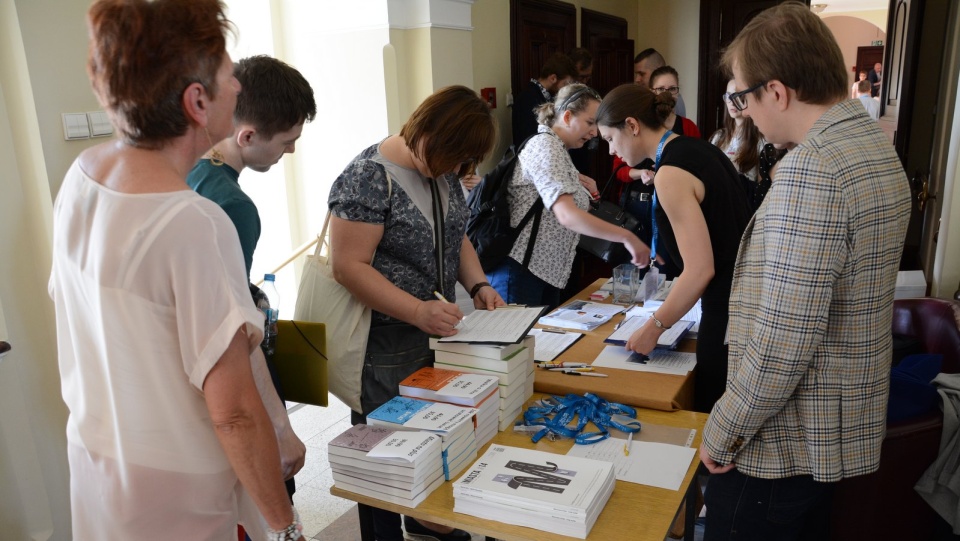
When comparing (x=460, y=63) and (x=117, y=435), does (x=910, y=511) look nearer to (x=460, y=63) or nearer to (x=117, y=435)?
(x=117, y=435)

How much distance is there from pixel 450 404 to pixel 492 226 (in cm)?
139

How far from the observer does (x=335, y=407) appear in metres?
3.40

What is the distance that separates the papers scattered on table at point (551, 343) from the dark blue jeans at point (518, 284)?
0.56 meters

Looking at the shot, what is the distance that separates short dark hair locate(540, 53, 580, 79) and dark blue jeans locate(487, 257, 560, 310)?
5.44ft

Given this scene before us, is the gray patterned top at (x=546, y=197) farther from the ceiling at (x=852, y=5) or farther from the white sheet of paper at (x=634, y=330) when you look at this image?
the ceiling at (x=852, y=5)

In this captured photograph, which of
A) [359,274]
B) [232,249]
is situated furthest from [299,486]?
[232,249]

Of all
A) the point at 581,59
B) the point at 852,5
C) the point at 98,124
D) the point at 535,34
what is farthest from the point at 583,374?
the point at 852,5

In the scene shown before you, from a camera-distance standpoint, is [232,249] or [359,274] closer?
[232,249]

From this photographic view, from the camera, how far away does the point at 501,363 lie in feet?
5.17

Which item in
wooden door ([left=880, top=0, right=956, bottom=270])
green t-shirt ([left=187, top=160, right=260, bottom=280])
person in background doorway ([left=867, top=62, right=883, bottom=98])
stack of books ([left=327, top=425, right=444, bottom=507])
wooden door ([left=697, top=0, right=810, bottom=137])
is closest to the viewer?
stack of books ([left=327, top=425, right=444, bottom=507])

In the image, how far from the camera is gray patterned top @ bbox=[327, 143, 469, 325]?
165 centimetres

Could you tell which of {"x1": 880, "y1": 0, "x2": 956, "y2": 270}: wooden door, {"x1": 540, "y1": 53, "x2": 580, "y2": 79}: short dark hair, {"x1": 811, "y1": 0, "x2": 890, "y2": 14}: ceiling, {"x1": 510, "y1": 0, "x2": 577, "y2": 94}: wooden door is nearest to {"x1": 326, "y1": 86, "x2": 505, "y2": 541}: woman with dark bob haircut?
{"x1": 540, "y1": 53, "x2": 580, "y2": 79}: short dark hair

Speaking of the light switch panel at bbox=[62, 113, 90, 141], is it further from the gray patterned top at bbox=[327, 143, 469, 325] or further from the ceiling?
the ceiling

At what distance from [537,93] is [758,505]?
3052 mm
